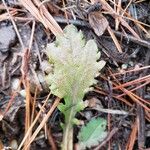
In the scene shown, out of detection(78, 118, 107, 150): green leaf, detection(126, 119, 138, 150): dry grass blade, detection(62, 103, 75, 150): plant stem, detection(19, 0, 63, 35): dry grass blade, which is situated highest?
detection(19, 0, 63, 35): dry grass blade

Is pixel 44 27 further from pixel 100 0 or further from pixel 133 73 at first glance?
pixel 133 73

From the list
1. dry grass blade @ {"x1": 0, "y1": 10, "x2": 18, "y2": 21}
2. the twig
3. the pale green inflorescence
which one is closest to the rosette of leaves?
the pale green inflorescence

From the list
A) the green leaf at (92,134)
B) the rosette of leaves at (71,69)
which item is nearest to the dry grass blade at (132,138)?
the green leaf at (92,134)

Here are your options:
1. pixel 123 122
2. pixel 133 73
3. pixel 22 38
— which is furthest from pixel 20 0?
pixel 123 122

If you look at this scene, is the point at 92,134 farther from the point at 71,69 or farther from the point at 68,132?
the point at 71,69

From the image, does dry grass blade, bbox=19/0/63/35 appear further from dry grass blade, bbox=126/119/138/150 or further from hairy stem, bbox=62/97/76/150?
dry grass blade, bbox=126/119/138/150

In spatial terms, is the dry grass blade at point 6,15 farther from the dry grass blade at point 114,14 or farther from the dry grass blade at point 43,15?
the dry grass blade at point 114,14
